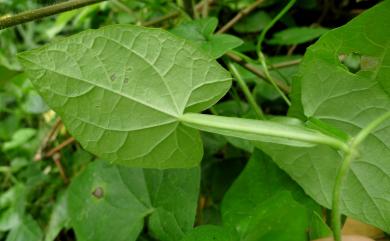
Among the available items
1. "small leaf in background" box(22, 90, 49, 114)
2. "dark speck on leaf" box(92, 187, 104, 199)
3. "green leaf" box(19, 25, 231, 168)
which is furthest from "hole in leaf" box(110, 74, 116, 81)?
"small leaf in background" box(22, 90, 49, 114)

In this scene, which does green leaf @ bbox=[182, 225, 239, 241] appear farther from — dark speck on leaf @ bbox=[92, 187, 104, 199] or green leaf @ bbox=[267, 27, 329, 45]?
green leaf @ bbox=[267, 27, 329, 45]

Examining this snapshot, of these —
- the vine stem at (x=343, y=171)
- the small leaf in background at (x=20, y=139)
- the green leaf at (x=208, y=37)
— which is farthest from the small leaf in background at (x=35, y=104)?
the vine stem at (x=343, y=171)

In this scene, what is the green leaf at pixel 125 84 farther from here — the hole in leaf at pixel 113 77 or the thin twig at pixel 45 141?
the thin twig at pixel 45 141

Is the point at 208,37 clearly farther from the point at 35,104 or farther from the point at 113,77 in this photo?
the point at 35,104

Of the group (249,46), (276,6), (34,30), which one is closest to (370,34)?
(249,46)

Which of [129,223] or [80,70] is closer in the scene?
[80,70]

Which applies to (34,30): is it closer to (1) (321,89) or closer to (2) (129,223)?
(2) (129,223)
